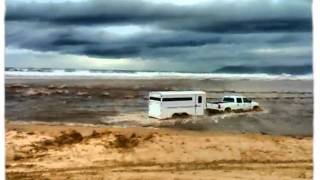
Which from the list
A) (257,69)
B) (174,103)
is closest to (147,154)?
(174,103)

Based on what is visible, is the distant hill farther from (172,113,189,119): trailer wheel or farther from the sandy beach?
(172,113,189,119): trailer wheel

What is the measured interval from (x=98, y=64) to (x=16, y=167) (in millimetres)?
393

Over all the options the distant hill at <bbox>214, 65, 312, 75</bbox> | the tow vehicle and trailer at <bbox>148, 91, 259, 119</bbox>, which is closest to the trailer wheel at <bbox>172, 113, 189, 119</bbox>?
the tow vehicle and trailer at <bbox>148, 91, 259, 119</bbox>

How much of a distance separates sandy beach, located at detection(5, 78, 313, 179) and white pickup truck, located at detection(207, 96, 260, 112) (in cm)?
2

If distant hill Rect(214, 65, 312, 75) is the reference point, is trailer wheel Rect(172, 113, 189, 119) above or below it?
below

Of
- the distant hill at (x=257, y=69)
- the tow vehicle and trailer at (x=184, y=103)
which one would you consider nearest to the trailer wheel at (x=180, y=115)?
the tow vehicle and trailer at (x=184, y=103)

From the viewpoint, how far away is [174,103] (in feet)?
5.97

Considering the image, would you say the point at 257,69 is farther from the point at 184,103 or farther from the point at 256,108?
the point at 184,103

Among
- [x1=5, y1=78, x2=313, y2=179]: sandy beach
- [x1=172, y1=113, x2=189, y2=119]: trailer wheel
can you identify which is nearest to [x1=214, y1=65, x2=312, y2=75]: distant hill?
[x1=5, y1=78, x2=313, y2=179]: sandy beach

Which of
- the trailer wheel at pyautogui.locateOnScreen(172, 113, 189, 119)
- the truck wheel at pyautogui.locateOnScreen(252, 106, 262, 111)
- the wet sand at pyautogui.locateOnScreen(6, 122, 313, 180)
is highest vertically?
the truck wheel at pyautogui.locateOnScreen(252, 106, 262, 111)

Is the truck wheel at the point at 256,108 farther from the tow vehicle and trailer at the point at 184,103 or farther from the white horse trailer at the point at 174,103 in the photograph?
the white horse trailer at the point at 174,103

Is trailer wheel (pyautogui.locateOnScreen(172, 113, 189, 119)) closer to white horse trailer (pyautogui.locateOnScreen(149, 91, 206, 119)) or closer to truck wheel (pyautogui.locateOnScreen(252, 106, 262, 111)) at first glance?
white horse trailer (pyautogui.locateOnScreen(149, 91, 206, 119))

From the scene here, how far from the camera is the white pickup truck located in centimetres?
182
